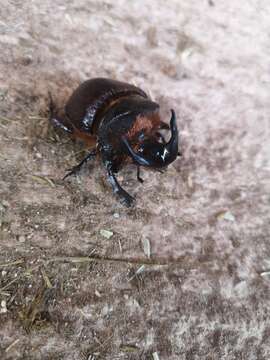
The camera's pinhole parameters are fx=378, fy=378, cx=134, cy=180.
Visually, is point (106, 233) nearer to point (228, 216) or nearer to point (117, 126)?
point (117, 126)

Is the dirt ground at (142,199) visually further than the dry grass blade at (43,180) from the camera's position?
No

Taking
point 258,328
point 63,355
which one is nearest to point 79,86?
point 63,355

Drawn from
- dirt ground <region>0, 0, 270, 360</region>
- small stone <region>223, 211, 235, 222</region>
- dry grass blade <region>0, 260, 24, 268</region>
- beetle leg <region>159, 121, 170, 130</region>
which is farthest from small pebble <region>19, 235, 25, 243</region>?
small stone <region>223, 211, 235, 222</region>

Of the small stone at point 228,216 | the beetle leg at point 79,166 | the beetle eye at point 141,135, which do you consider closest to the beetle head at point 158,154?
the beetle eye at point 141,135

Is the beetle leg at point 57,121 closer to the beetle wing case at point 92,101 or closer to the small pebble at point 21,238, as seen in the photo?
the beetle wing case at point 92,101

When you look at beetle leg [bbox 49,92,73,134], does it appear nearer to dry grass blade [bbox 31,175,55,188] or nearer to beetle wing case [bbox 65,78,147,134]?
beetle wing case [bbox 65,78,147,134]

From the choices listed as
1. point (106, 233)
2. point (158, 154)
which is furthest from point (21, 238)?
point (158, 154)
